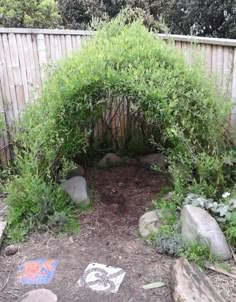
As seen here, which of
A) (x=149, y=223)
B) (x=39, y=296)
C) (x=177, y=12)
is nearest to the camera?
(x=39, y=296)

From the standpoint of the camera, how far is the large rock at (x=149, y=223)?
288 cm

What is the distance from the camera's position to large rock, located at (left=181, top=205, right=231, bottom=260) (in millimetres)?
2496

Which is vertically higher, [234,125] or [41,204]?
[234,125]

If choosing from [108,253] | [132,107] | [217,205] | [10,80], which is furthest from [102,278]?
[10,80]

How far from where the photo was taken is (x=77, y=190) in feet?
11.1

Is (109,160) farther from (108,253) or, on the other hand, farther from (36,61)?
(108,253)

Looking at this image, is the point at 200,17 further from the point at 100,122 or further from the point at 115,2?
the point at 100,122

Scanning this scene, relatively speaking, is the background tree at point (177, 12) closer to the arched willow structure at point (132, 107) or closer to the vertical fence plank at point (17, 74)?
the vertical fence plank at point (17, 74)

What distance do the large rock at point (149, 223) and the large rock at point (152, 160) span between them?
978mm

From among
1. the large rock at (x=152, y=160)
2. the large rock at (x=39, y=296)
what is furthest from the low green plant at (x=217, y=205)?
the large rock at (x=39, y=296)

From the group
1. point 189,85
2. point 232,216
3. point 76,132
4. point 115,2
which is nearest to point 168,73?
point 189,85

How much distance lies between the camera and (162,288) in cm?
236

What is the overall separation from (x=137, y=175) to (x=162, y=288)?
67.3 inches

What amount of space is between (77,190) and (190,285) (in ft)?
5.15
